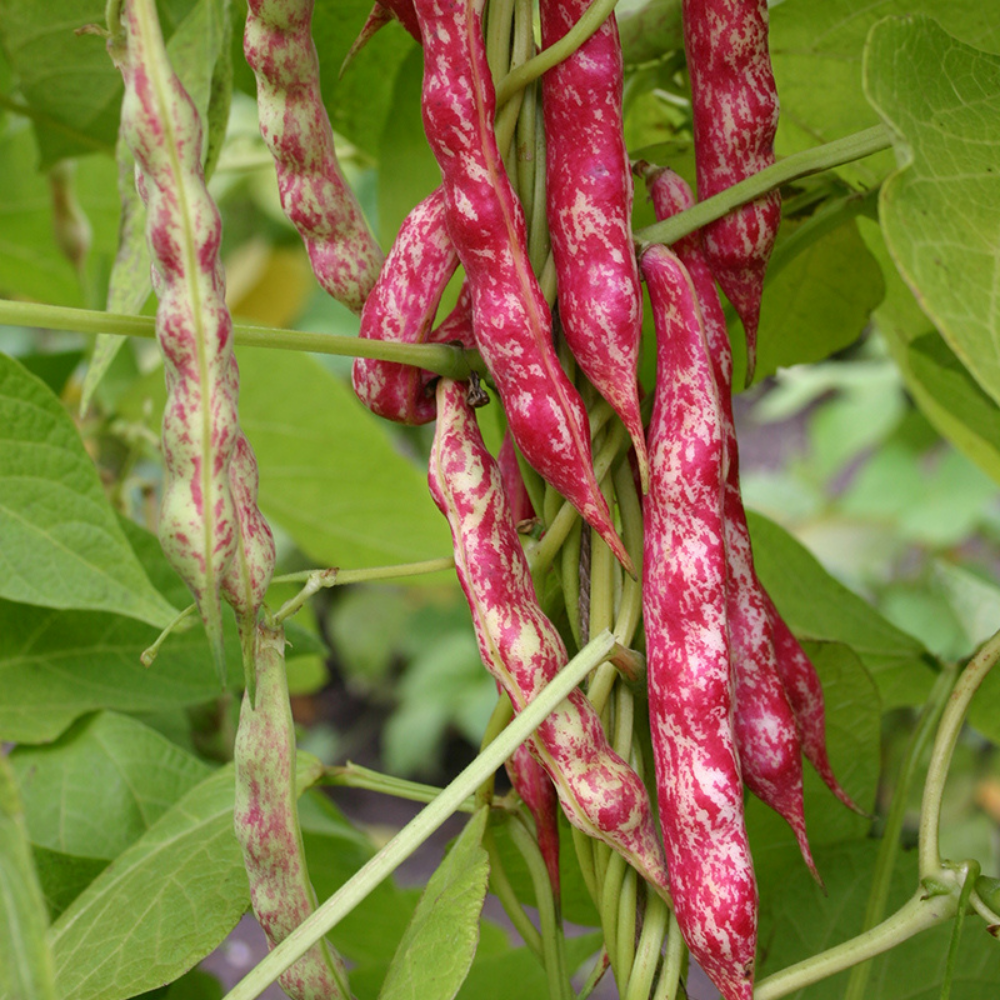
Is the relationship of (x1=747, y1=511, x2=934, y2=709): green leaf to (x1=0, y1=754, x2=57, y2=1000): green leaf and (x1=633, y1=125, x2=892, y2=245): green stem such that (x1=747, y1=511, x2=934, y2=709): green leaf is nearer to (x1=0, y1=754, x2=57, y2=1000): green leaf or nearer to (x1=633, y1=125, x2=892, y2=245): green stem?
(x1=633, y1=125, x2=892, y2=245): green stem

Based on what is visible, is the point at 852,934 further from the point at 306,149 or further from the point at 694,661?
the point at 306,149

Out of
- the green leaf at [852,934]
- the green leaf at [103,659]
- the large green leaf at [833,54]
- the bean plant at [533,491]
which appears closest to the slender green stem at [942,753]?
the bean plant at [533,491]

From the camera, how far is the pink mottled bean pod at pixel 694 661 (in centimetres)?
34

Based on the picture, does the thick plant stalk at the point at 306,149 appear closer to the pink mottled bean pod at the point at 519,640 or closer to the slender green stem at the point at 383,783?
the pink mottled bean pod at the point at 519,640

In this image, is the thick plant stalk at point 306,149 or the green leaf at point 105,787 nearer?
the thick plant stalk at point 306,149

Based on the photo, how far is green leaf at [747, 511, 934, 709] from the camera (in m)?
0.63

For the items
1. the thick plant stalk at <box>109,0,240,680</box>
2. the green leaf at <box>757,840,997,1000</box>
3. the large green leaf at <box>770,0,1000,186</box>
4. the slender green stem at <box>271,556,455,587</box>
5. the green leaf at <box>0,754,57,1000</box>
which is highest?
the large green leaf at <box>770,0,1000,186</box>

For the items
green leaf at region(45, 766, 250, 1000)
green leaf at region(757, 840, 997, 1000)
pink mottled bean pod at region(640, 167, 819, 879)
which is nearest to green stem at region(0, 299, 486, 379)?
pink mottled bean pod at region(640, 167, 819, 879)

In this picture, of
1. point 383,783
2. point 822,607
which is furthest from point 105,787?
point 822,607

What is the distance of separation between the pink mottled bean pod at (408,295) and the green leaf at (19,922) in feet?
0.54

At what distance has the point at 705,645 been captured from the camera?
1.13 ft

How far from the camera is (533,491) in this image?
0.38 meters

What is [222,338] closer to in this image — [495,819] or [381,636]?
[495,819]

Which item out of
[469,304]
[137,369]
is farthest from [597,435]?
[137,369]
